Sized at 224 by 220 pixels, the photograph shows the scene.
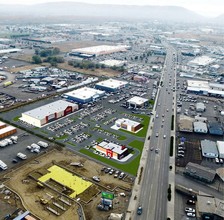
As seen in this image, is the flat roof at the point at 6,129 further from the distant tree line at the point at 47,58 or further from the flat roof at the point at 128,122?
the distant tree line at the point at 47,58

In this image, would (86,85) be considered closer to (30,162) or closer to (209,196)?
(30,162)

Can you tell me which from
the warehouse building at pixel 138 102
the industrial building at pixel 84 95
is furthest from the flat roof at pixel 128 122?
the industrial building at pixel 84 95

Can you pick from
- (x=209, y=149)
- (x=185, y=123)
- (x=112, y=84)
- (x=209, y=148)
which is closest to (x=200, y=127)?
(x=185, y=123)

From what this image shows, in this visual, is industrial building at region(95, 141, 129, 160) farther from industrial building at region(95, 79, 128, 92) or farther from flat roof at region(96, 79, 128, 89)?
flat roof at region(96, 79, 128, 89)

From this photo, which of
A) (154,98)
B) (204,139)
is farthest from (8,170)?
(154,98)

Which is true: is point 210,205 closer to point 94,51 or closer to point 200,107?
point 200,107
